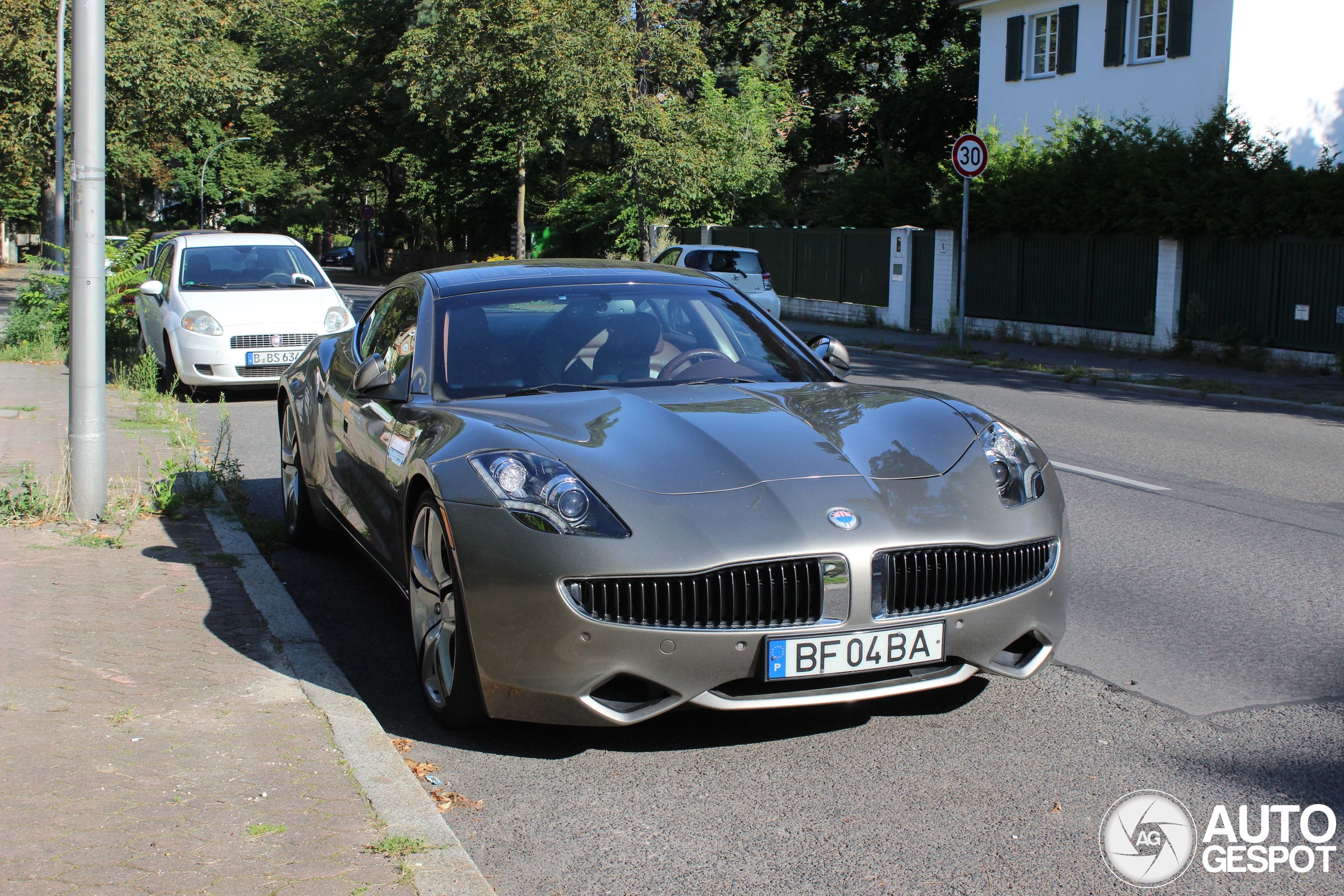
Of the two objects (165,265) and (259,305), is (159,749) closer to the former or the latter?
(259,305)

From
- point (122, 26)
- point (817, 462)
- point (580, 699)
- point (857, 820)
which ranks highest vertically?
point (122, 26)

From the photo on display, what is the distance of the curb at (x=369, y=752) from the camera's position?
3.06m

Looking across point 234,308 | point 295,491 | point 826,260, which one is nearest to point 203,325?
point 234,308

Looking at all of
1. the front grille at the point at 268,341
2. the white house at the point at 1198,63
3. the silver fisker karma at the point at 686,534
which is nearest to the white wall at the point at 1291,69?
the white house at the point at 1198,63

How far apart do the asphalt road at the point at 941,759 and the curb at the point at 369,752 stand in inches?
4.4

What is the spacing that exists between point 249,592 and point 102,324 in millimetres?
2155

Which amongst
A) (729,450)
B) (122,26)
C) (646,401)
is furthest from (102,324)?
(122,26)

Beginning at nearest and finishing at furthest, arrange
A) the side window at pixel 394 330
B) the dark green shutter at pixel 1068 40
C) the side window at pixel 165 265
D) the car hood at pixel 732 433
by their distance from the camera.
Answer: the car hood at pixel 732 433, the side window at pixel 394 330, the side window at pixel 165 265, the dark green shutter at pixel 1068 40

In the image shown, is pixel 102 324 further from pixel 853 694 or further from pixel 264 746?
pixel 853 694

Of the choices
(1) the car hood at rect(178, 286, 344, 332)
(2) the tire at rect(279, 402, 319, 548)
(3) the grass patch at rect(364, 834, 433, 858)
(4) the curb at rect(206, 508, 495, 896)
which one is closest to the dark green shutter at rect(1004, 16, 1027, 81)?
(1) the car hood at rect(178, 286, 344, 332)

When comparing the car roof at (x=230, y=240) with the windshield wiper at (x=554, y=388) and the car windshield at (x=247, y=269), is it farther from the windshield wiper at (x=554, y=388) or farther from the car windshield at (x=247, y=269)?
the windshield wiper at (x=554, y=388)

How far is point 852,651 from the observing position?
143 inches

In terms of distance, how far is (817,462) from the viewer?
393 cm

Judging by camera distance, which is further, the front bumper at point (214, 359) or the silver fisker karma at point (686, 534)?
the front bumper at point (214, 359)
